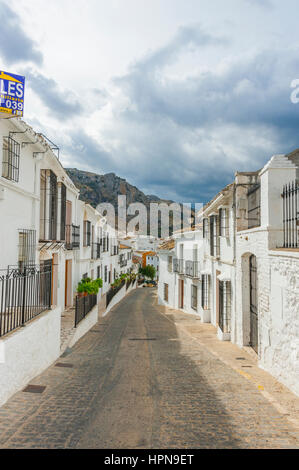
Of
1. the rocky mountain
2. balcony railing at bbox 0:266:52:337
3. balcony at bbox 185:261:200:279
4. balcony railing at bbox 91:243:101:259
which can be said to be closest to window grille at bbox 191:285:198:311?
balcony at bbox 185:261:200:279

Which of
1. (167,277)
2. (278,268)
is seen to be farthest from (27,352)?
Result: (167,277)

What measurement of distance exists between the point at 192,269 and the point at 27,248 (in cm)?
1364

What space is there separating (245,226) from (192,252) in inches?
438

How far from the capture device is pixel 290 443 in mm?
4418

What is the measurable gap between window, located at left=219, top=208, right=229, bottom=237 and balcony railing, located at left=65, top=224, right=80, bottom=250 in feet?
24.4

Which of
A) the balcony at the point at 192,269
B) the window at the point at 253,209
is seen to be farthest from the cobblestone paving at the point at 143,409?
the balcony at the point at 192,269

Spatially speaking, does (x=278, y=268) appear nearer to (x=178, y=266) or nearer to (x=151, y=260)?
(x=178, y=266)

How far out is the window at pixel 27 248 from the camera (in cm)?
1002

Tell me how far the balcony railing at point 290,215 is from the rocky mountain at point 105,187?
106981mm

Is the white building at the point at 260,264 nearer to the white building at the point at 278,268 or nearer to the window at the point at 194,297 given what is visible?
the white building at the point at 278,268

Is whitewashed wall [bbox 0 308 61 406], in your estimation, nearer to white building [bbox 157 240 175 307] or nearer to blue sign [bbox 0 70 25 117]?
blue sign [bbox 0 70 25 117]

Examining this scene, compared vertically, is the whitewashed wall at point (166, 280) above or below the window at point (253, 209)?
below

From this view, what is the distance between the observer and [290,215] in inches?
297

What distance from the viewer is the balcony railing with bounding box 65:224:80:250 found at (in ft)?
50.7
